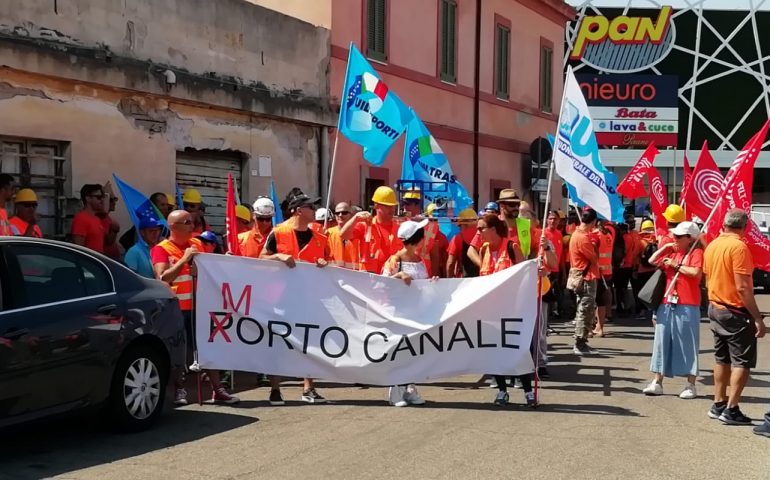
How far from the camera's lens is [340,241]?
9.35 m

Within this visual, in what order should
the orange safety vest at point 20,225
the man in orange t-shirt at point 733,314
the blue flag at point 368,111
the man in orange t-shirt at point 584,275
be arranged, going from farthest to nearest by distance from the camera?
the man in orange t-shirt at point 584,275 → the blue flag at point 368,111 → the orange safety vest at point 20,225 → the man in orange t-shirt at point 733,314

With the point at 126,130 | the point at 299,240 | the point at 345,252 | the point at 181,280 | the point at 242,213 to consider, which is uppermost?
the point at 126,130

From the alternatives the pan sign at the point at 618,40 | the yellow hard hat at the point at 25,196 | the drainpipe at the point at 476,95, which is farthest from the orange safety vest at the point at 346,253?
the pan sign at the point at 618,40

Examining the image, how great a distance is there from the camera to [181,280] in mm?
8406

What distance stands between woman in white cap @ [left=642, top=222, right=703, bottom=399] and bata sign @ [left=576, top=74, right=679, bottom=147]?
3700 centimetres

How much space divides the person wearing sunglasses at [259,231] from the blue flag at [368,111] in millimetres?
1556

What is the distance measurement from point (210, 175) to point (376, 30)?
5.60 m

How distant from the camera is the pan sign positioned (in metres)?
48.5

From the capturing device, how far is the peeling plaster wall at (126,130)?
10877 mm

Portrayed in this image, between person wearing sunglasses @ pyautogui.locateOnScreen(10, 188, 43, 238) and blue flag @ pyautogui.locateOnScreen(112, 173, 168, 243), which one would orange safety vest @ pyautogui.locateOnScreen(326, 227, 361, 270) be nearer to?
blue flag @ pyautogui.locateOnScreen(112, 173, 168, 243)

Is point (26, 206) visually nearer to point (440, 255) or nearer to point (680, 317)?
point (440, 255)

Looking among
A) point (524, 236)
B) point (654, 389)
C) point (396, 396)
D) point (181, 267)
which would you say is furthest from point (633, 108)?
point (181, 267)

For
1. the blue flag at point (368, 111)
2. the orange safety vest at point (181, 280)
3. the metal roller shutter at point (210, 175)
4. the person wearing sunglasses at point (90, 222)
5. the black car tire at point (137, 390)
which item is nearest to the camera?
the black car tire at point (137, 390)

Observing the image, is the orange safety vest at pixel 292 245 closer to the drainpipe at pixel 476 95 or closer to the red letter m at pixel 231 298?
the red letter m at pixel 231 298
